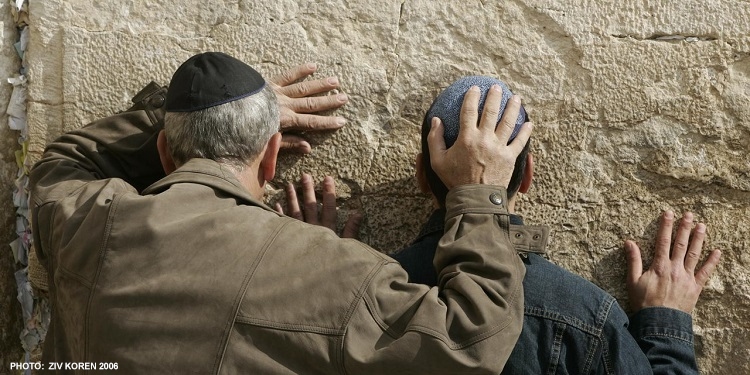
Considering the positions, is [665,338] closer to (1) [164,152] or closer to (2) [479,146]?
(2) [479,146]

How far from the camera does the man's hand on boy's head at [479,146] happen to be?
6.63 feet

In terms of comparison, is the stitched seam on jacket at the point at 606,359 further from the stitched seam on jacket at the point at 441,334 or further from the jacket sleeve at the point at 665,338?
the stitched seam on jacket at the point at 441,334

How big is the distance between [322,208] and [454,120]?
550 mm

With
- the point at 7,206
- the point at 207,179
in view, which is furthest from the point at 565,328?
the point at 7,206

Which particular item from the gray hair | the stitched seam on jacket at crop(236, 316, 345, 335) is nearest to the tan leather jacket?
the stitched seam on jacket at crop(236, 316, 345, 335)

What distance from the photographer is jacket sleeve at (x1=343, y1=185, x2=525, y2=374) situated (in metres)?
1.73

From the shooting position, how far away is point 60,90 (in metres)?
2.57

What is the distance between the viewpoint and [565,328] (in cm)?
200

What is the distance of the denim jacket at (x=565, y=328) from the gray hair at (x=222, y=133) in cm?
51

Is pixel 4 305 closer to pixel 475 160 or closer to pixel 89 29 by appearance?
pixel 89 29

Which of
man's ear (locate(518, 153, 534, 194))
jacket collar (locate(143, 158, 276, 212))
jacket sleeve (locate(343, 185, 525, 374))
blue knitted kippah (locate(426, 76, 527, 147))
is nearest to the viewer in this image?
jacket sleeve (locate(343, 185, 525, 374))

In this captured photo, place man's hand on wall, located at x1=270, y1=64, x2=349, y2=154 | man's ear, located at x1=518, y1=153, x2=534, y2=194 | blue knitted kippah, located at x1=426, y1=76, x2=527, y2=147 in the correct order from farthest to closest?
man's hand on wall, located at x1=270, y1=64, x2=349, y2=154
man's ear, located at x1=518, y1=153, x2=534, y2=194
blue knitted kippah, located at x1=426, y1=76, x2=527, y2=147

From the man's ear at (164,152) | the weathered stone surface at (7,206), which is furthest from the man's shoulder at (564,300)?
the weathered stone surface at (7,206)

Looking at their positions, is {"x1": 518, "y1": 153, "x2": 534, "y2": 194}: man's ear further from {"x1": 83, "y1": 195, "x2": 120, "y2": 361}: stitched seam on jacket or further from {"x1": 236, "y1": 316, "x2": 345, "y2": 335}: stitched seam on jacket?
{"x1": 83, "y1": 195, "x2": 120, "y2": 361}: stitched seam on jacket
